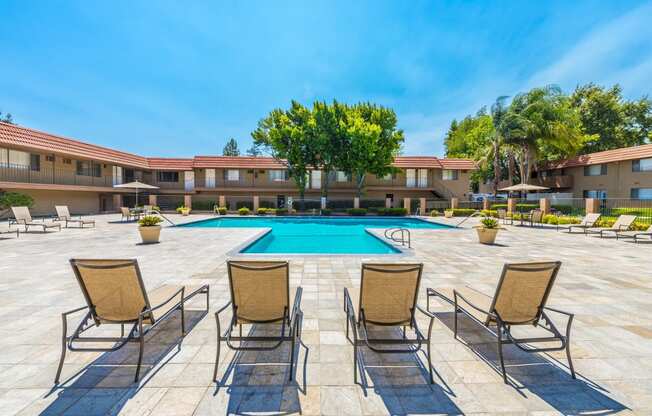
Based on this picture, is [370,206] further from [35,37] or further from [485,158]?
[35,37]

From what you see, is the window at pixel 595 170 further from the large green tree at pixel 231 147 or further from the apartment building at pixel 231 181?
the large green tree at pixel 231 147

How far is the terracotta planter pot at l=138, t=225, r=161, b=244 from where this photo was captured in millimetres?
10633

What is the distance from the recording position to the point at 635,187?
83.6 feet

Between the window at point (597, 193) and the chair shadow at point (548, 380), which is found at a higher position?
the window at point (597, 193)

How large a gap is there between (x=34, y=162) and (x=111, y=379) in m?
28.9

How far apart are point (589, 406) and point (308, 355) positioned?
264cm

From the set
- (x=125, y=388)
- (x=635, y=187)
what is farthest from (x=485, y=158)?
(x=125, y=388)

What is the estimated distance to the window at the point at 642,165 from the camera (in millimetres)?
24375

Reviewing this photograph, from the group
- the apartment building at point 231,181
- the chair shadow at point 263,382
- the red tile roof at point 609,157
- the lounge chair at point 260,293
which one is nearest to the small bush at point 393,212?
the apartment building at point 231,181

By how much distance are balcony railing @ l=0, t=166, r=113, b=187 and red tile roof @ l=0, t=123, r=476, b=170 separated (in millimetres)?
1932

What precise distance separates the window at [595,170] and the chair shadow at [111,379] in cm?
3984

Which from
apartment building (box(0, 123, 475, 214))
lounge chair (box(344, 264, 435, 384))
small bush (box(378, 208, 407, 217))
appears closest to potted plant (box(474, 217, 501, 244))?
lounge chair (box(344, 264, 435, 384))

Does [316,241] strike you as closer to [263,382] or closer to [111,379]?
[263,382]

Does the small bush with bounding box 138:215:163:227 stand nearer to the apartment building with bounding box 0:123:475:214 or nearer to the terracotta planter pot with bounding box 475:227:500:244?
the terracotta planter pot with bounding box 475:227:500:244
